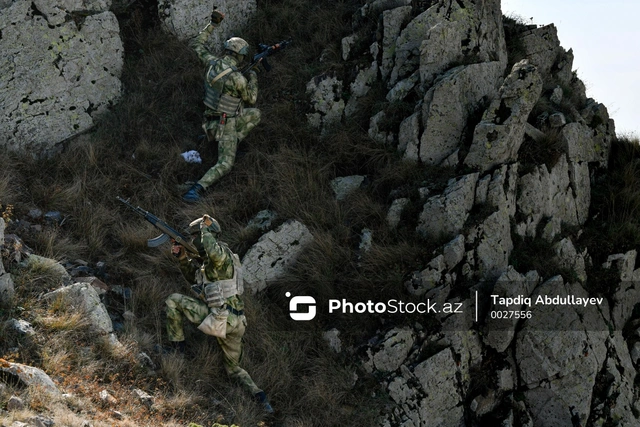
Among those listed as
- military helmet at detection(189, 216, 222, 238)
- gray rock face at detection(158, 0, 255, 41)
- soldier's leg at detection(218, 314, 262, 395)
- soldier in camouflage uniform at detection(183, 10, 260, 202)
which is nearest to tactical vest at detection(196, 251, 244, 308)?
soldier's leg at detection(218, 314, 262, 395)

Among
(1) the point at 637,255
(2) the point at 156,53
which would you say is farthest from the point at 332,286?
(2) the point at 156,53

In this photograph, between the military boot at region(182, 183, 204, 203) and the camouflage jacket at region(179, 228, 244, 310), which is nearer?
the camouflage jacket at region(179, 228, 244, 310)

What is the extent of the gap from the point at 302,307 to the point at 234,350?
52.2 inches

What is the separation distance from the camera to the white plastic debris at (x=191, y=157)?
11.8 meters

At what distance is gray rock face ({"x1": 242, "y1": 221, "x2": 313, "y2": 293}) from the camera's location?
10.3 meters

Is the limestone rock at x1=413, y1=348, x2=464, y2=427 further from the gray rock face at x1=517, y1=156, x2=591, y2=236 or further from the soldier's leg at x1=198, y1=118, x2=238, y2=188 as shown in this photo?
the soldier's leg at x1=198, y1=118, x2=238, y2=188

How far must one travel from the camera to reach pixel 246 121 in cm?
1176

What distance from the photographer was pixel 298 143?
465 inches

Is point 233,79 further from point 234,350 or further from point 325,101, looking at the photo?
point 234,350

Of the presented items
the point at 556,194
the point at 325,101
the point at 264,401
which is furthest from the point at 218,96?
the point at 556,194

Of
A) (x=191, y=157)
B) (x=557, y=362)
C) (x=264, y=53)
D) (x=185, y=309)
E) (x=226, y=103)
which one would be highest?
(x=264, y=53)

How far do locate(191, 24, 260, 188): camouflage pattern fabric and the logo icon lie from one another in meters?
2.33

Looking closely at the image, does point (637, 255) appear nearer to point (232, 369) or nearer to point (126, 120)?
point (232, 369)

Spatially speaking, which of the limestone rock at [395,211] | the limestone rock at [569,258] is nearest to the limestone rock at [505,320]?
the limestone rock at [569,258]
